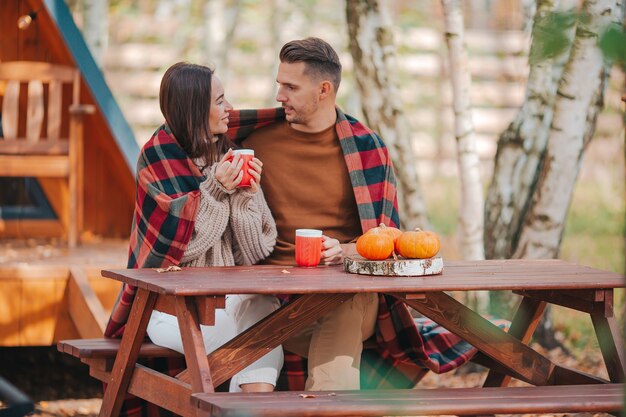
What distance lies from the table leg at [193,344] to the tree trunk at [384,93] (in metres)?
2.79

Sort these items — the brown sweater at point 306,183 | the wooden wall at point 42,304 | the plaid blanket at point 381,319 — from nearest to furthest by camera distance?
the plaid blanket at point 381,319, the brown sweater at point 306,183, the wooden wall at point 42,304

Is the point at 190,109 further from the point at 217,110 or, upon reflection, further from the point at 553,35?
the point at 553,35

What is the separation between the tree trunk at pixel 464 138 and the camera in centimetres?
532

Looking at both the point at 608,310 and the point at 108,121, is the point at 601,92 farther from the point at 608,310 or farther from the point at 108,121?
the point at 108,121

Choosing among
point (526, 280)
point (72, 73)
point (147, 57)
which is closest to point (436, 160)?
point (147, 57)

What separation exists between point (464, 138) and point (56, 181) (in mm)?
2654

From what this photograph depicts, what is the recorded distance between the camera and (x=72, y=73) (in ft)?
19.9

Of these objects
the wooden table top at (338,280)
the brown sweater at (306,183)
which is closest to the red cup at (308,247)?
the wooden table top at (338,280)

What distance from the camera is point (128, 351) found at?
3191 mm

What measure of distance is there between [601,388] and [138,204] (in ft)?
5.30

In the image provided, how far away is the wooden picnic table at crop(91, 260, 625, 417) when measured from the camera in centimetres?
280

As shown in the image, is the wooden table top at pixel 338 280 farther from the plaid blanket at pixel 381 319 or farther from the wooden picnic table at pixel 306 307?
the plaid blanket at pixel 381 319

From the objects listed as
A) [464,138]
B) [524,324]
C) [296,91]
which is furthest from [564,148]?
[296,91]

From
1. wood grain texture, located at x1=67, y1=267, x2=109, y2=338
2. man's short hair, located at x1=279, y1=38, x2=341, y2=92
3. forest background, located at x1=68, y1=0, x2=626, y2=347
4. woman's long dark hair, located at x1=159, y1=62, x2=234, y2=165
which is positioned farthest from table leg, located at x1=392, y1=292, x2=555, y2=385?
forest background, located at x1=68, y1=0, x2=626, y2=347
